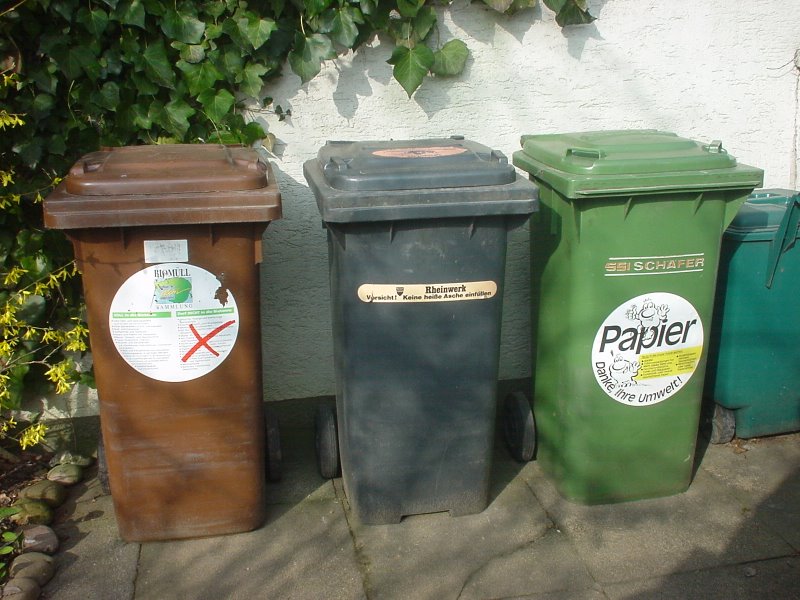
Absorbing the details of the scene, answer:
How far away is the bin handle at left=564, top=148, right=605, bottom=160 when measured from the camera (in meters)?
3.29

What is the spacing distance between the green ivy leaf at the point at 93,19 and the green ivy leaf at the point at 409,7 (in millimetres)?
1321

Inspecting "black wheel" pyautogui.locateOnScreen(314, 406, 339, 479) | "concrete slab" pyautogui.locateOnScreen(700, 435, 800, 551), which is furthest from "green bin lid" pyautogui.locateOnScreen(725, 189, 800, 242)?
"black wheel" pyautogui.locateOnScreen(314, 406, 339, 479)

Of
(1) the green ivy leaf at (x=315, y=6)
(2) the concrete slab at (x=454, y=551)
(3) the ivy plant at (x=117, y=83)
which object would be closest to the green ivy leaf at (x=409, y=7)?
(3) the ivy plant at (x=117, y=83)

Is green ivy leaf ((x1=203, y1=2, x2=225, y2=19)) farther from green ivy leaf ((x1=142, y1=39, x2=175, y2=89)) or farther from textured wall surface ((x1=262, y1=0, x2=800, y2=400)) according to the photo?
textured wall surface ((x1=262, y1=0, x2=800, y2=400))

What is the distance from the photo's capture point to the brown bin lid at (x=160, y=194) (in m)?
2.92

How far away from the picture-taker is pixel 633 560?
331 centimetres

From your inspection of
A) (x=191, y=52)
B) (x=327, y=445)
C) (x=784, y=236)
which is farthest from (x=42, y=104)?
(x=784, y=236)

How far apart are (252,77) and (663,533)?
2746 millimetres

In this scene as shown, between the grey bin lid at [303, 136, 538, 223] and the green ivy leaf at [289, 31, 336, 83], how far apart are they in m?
0.73

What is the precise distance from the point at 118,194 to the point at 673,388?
2.45 meters

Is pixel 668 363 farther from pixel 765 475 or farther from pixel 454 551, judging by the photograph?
pixel 454 551

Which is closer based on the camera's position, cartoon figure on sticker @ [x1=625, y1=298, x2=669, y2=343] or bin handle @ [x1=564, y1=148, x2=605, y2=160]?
bin handle @ [x1=564, y1=148, x2=605, y2=160]

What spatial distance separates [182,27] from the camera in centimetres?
365

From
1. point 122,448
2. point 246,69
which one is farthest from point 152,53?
point 122,448
